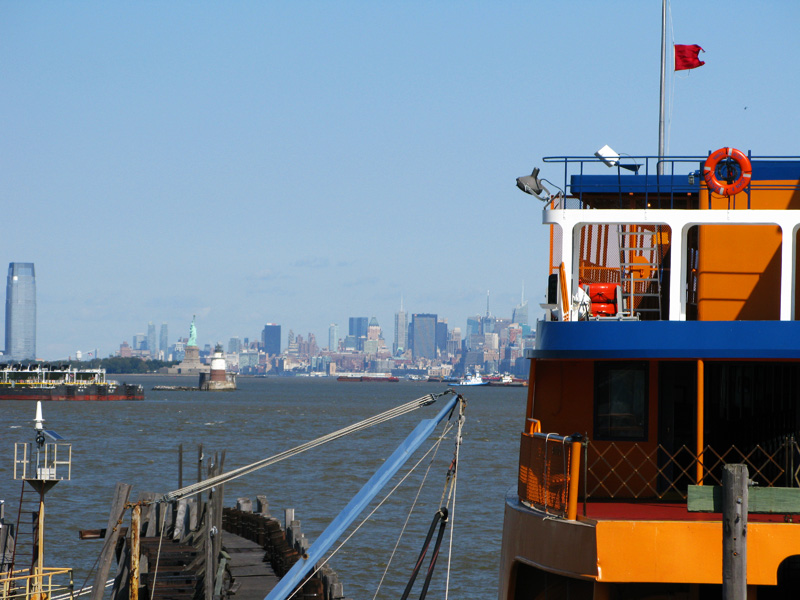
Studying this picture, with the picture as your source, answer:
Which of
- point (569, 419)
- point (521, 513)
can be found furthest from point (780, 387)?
point (521, 513)

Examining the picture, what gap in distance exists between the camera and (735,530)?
364 inches

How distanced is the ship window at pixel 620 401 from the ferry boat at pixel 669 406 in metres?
0.02

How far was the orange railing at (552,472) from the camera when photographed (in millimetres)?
10359

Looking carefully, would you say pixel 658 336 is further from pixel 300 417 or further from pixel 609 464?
pixel 300 417

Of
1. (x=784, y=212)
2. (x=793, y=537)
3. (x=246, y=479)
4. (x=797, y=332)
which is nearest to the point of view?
(x=793, y=537)

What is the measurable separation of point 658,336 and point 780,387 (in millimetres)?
2340

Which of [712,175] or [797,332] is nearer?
[797,332]

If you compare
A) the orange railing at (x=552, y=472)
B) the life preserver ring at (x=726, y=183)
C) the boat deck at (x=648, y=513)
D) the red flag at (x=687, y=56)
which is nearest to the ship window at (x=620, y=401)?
the boat deck at (x=648, y=513)

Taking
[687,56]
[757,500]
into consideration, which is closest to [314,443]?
[757,500]

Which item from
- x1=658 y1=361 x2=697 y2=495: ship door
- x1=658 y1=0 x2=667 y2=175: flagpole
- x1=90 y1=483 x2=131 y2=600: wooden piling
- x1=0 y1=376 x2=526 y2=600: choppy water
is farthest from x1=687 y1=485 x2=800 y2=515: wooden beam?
x1=0 y1=376 x2=526 y2=600: choppy water

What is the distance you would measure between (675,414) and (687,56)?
325 inches

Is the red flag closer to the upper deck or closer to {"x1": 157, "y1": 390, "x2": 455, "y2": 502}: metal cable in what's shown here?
the upper deck

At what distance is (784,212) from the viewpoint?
12250 mm

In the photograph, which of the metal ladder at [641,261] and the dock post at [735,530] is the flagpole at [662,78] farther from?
the dock post at [735,530]
